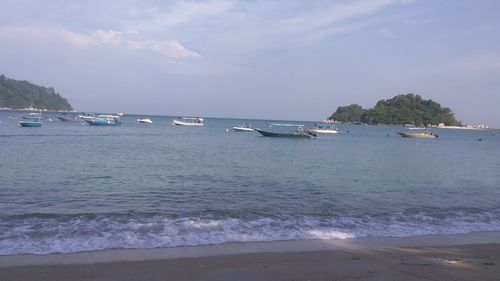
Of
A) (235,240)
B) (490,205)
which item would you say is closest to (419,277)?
(235,240)

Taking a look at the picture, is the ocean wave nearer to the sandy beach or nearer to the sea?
the sea

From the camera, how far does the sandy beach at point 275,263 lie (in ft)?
27.4

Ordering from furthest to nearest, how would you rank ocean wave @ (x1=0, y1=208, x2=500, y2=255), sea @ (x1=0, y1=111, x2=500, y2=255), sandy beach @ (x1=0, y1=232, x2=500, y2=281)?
sea @ (x1=0, y1=111, x2=500, y2=255)
ocean wave @ (x1=0, y1=208, x2=500, y2=255)
sandy beach @ (x1=0, y1=232, x2=500, y2=281)

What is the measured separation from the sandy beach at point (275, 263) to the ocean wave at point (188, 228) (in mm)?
685

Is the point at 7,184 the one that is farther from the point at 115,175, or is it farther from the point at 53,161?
the point at 53,161

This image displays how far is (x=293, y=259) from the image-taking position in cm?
960

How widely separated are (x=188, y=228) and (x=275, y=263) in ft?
12.4

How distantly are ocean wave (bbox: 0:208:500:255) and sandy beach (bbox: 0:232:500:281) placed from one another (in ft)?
2.25

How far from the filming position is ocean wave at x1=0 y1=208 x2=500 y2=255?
10656 millimetres

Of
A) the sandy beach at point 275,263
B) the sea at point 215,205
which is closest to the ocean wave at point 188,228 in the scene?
the sea at point 215,205

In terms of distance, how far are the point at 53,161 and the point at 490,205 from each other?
2474cm

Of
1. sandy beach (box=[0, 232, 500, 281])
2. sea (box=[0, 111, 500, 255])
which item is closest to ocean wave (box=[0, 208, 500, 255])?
sea (box=[0, 111, 500, 255])

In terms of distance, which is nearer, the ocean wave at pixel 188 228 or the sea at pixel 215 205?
the ocean wave at pixel 188 228

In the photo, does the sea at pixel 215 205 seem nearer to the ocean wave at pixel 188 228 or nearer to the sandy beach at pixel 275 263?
the ocean wave at pixel 188 228
